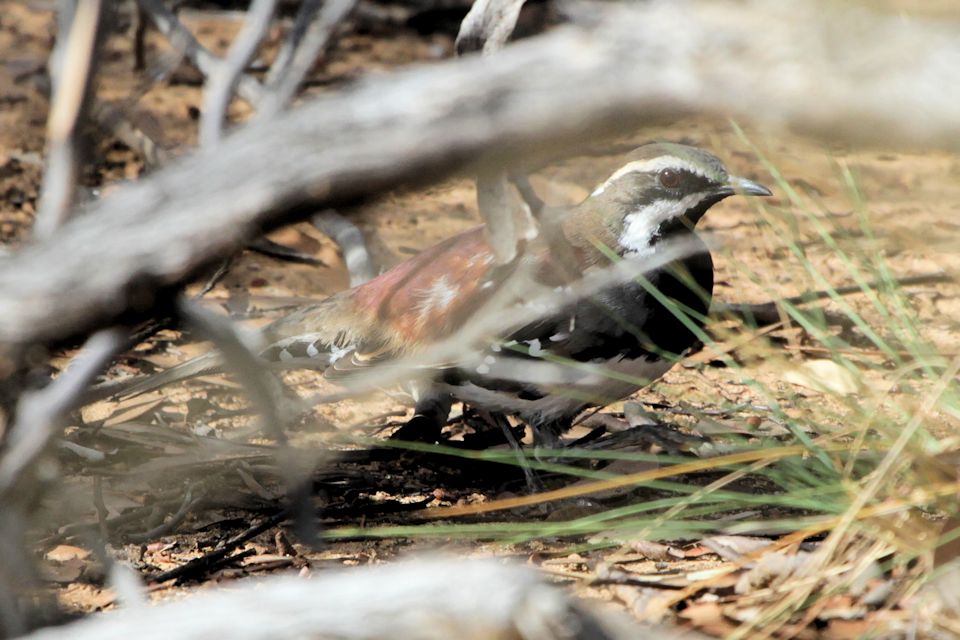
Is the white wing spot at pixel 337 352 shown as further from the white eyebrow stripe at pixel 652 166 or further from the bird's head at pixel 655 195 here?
the white eyebrow stripe at pixel 652 166

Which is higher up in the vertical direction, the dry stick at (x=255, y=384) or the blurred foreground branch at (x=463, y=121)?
the blurred foreground branch at (x=463, y=121)

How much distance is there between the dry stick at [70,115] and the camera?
8.68ft

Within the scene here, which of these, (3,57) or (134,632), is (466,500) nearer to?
(134,632)

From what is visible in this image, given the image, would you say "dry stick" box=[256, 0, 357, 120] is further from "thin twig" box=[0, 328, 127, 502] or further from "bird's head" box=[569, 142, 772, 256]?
"bird's head" box=[569, 142, 772, 256]

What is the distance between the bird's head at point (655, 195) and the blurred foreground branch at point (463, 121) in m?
3.07

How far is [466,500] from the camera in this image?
207 inches

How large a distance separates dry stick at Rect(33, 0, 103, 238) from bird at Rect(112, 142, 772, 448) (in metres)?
2.59

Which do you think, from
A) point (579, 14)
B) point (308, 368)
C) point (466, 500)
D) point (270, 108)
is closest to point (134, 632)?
point (270, 108)

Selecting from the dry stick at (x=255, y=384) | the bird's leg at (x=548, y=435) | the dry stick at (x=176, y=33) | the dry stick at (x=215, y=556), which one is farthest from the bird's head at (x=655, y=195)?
the dry stick at (x=255, y=384)

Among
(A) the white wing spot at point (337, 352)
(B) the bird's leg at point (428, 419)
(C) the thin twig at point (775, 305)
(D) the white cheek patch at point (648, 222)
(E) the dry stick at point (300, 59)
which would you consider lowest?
(C) the thin twig at point (775, 305)

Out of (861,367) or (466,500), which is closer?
(466,500)

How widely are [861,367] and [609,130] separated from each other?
138 inches

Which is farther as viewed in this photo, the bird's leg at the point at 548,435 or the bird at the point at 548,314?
the bird's leg at the point at 548,435

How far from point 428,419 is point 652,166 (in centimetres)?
157
